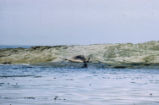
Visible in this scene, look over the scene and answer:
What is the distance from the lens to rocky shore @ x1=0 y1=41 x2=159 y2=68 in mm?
71125

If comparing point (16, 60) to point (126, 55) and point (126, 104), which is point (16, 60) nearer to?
point (126, 55)

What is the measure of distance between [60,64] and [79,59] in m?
3.29

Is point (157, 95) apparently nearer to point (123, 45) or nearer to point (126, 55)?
point (126, 55)

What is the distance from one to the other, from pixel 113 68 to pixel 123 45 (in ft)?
38.5

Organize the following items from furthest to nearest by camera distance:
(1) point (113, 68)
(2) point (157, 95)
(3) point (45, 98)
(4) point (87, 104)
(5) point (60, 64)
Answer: (5) point (60, 64)
(1) point (113, 68)
(2) point (157, 95)
(3) point (45, 98)
(4) point (87, 104)

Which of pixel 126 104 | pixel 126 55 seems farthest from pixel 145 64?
pixel 126 104

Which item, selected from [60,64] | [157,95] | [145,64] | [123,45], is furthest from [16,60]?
[157,95]

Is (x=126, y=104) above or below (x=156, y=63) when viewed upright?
above

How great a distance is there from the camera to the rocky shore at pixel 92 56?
7112cm

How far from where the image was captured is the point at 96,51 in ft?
254

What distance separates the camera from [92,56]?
7512 cm

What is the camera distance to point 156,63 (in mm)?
68750

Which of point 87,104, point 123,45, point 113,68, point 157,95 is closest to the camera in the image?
point 87,104

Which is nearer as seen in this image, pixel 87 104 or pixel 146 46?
pixel 87 104
